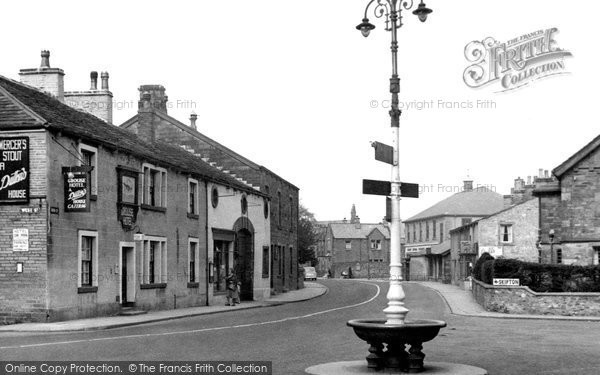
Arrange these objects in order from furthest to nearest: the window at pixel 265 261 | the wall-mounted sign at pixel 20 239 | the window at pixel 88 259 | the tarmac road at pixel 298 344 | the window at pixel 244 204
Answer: the window at pixel 265 261 → the window at pixel 244 204 → the window at pixel 88 259 → the wall-mounted sign at pixel 20 239 → the tarmac road at pixel 298 344

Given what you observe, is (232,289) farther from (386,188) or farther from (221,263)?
(386,188)

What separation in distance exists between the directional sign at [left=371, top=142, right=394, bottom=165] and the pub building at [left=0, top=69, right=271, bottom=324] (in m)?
13.8

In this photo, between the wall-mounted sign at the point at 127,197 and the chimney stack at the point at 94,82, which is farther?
the chimney stack at the point at 94,82

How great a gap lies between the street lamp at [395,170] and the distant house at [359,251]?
4185 inches

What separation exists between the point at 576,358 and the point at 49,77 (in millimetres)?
23960

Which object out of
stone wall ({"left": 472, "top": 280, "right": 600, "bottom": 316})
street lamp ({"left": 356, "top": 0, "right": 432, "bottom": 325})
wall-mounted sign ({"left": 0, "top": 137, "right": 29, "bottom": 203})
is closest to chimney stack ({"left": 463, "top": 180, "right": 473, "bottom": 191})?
stone wall ({"left": 472, "top": 280, "right": 600, "bottom": 316})

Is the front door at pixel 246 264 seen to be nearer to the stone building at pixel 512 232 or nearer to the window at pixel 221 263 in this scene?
the window at pixel 221 263

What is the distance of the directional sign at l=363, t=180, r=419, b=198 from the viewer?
13.4 m

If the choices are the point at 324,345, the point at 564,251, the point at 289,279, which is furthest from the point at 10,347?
the point at 289,279

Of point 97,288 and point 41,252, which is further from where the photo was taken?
point 97,288

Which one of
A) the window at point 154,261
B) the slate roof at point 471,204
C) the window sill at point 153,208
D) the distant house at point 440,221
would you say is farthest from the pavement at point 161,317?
the slate roof at point 471,204

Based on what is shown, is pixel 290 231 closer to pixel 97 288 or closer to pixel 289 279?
pixel 289 279

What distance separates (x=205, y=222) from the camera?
125ft

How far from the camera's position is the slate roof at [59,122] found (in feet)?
81.7
